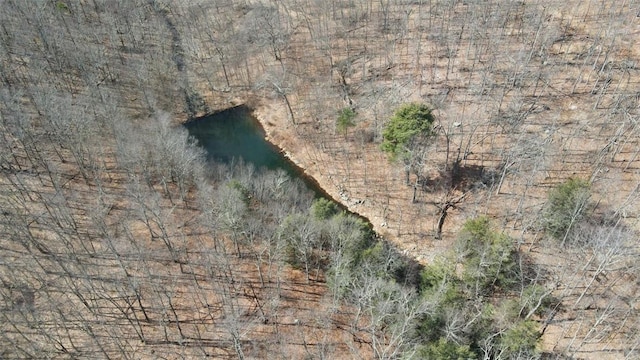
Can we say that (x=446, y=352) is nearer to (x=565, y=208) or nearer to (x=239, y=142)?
(x=565, y=208)

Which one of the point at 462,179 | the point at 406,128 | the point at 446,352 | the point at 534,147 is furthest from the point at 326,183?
the point at 446,352

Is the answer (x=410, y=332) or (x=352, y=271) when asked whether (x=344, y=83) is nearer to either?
(x=352, y=271)

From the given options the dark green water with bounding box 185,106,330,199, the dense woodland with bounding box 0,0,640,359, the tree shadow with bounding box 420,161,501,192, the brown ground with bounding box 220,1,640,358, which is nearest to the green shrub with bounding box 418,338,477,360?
the dense woodland with bounding box 0,0,640,359

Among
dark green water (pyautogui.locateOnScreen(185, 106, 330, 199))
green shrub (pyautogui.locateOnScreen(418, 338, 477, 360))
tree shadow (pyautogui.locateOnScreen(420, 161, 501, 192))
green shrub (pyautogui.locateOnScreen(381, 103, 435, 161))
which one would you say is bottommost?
green shrub (pyautogui.locateOnScreen(418, 338, 477, 360))

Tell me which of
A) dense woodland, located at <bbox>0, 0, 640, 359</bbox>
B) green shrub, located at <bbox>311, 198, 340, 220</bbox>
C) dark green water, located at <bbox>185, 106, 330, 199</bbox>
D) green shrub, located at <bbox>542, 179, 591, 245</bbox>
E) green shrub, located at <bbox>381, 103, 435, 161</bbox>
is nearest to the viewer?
dense woodland, located at <bbox>0, 0, 640, 359</bbox>

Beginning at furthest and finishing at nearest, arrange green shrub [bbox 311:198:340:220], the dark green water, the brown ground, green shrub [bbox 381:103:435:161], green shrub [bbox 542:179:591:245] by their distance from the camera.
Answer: the dark green water
green shrub [bbox 381:103:435:161]
green shrub [bbox 311:198:340:220]
green shrub [bbox 542:179:591:245]
the brown ground

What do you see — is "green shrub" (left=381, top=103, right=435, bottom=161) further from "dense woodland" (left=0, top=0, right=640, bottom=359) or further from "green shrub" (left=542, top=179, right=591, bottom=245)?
"green shrub" (left=542, top=179, right=591, bottom=245)

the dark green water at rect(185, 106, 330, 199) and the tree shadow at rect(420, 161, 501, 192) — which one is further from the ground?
the dark green water at rect(185, 106, 330, 199)

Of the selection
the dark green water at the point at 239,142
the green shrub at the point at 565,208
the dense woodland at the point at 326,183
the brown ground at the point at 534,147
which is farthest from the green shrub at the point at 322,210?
the green shrub at the point at 565,208

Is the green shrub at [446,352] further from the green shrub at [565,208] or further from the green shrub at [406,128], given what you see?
the green shrub at [406,128]
